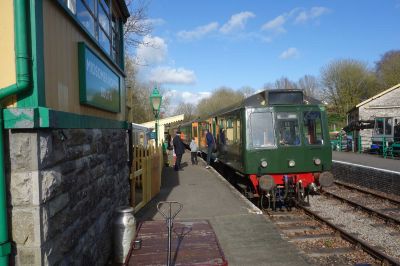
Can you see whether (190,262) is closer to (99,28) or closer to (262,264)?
(262,264)

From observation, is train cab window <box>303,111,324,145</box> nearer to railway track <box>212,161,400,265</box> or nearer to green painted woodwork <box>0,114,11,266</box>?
railway track <box>212,161,400,265</box>

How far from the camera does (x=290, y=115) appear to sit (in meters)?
10.5

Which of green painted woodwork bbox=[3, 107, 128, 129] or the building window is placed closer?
green painted woodwork bbox=[3, 107, 128, 129]

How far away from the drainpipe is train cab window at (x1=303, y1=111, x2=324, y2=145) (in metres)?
8.62

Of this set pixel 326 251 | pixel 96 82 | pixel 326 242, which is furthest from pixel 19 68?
pixel 326 242

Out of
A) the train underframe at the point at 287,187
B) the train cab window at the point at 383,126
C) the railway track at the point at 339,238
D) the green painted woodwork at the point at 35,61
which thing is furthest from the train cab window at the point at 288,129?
the train cab window at the point at 383,126

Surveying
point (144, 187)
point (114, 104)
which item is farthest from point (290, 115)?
point (114, 104)

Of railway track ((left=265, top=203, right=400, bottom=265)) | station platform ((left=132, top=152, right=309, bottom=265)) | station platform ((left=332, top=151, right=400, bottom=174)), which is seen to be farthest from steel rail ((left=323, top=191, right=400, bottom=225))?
station platform ((left=132, top=152, right=309, bottom=265))

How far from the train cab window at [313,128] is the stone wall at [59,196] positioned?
652 centimetres

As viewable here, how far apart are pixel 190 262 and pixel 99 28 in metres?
3.93

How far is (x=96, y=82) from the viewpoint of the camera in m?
5.18

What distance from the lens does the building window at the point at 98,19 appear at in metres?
4.56

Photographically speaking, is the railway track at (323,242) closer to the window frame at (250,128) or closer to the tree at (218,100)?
the window frame at (250,128)

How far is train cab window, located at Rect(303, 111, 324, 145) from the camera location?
10594mm
